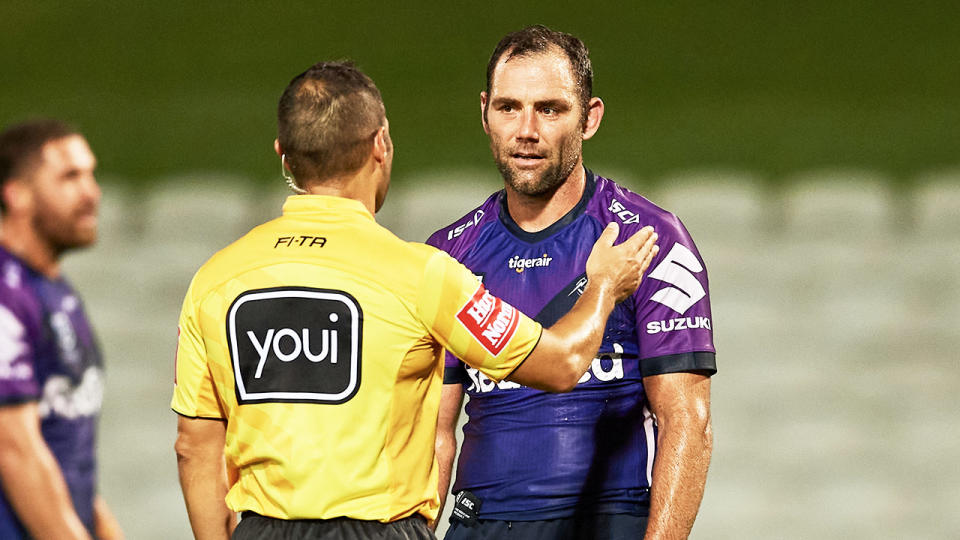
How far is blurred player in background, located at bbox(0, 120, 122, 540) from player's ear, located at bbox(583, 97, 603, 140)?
1121mm

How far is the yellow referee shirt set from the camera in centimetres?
187

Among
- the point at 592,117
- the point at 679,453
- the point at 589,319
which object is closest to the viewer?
the point at 589,319

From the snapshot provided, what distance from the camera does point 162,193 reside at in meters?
5.02

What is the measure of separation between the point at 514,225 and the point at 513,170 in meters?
0.14

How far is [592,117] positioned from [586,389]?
2.06ft

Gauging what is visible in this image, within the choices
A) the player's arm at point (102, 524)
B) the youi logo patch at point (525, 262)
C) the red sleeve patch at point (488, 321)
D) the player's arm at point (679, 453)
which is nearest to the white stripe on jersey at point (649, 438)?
the player's arm at point (679, 453)

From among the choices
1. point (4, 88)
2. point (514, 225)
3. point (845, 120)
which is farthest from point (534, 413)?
point (4, 88)

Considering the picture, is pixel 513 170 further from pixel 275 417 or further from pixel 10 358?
pixel 10 358

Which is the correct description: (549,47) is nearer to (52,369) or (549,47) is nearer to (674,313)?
(674,313)

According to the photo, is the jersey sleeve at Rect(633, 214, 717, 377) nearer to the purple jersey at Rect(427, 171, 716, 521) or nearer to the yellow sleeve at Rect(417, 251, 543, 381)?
the purple jersey at Rect(427, 171, 716, 521)

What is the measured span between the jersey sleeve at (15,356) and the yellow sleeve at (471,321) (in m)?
0.62

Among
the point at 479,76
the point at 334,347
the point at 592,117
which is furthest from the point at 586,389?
the point at 479,76

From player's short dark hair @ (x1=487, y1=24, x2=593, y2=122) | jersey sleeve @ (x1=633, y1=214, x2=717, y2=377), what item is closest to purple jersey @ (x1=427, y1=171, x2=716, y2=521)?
jersey sleeve @ (x1=633, y1=214, x2=717, y2=377)

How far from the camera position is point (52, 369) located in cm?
186
